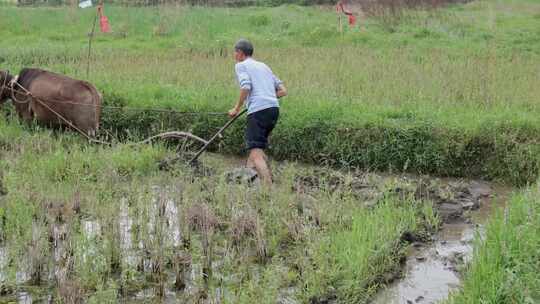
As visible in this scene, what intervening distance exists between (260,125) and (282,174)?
1.92ft

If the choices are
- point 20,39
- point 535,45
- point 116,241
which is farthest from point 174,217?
point 20,39

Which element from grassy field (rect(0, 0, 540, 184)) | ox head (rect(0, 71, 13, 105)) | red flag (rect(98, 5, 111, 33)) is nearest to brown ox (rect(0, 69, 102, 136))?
ox head (rect(0, 71, 13, 105))

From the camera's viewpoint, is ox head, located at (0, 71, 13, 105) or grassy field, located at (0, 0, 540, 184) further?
ox head, located at (0, 71, 13, 105)

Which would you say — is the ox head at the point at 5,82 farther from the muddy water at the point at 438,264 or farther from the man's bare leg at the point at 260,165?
the muddy water at the point at 438,264

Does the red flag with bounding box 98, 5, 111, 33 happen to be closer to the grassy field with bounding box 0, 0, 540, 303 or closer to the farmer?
the grassy field with bounding box 0, 0, 540, 303

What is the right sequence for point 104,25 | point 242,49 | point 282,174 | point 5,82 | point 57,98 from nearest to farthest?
1. point 242,49
2. point 282,174
3. point 57,98
4. point 5,82
5. point 104,25

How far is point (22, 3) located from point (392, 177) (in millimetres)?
17902

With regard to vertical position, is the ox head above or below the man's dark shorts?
above

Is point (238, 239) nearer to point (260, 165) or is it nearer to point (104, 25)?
point (260, 165)

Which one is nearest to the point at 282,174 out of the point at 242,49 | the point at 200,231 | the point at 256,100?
the point at 256,100

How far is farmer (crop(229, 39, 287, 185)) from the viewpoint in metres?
6.10

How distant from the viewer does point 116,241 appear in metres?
4.70

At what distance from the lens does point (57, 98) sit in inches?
289

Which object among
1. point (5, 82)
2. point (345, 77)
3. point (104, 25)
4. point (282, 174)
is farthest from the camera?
point (104, 25)
